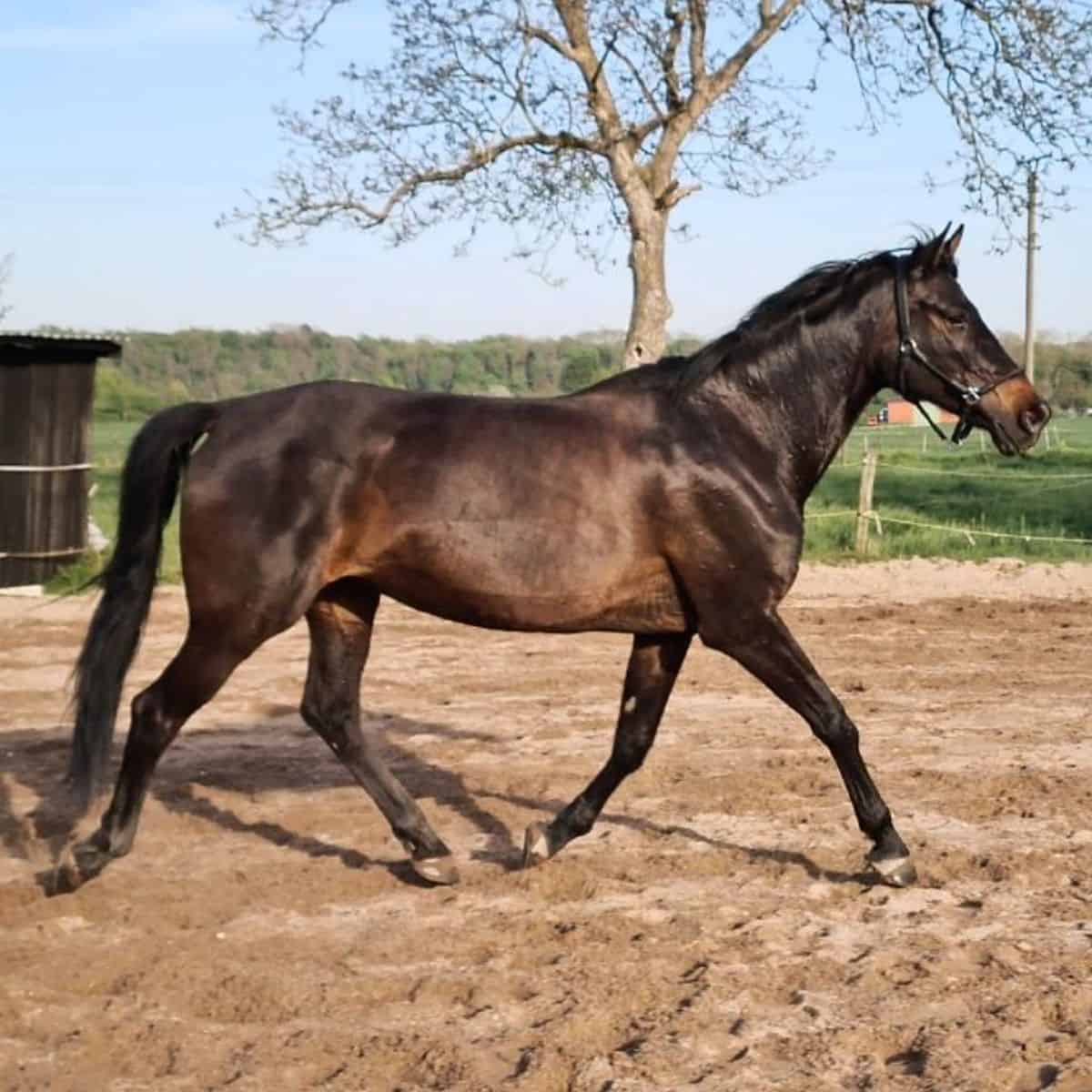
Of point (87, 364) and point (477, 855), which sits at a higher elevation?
point (87, 364)

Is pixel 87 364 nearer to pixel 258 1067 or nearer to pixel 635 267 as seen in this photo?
pixel 635 267

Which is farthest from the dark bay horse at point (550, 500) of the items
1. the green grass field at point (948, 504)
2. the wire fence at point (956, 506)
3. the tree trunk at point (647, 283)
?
the tree trunk at point (647, 283)

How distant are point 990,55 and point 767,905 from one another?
15.7m

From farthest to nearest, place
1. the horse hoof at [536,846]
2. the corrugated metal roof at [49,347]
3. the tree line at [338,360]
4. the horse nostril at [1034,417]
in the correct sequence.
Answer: the tree line at [338,360]
the corrugated metal roof at [49,347]
the horse hoof at [536,846]
the horse nostril at [1034,417]

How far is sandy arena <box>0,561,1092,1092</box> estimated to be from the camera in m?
3.83

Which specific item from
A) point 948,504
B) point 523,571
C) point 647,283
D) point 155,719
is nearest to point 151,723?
point 155,719

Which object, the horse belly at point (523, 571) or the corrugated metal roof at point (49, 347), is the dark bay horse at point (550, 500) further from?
the corrugated metal roof at point (49, 347)

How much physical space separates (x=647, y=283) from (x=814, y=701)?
519 inches

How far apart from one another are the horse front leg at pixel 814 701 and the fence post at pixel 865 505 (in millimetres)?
10985

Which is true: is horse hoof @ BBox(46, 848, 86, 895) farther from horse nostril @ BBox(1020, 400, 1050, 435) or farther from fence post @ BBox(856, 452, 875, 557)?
fence post @ BBox(856, 452, 875, 557)

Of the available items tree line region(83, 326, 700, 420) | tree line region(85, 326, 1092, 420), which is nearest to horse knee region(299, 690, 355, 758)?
tree line region(85, 326, 1092, 420)

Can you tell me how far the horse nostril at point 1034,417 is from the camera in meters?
5.31

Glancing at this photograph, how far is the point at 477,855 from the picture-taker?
19.0 ft

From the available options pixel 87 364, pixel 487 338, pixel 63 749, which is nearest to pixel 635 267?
pixel 87 364
